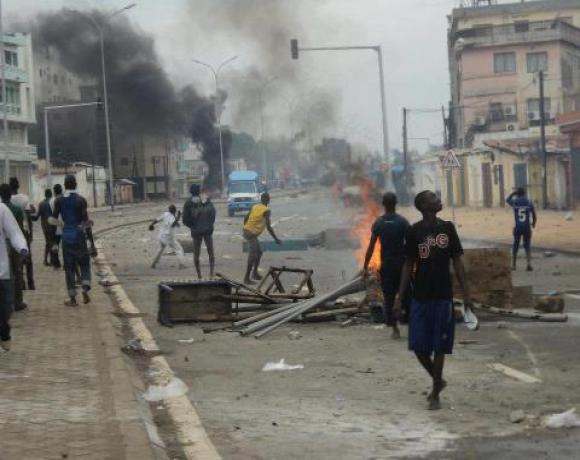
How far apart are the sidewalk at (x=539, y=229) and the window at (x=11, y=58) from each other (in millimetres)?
41513

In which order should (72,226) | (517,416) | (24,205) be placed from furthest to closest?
(24,205) < (72,226) < (517,416)

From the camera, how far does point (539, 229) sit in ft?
109

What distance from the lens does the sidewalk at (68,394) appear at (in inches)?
233

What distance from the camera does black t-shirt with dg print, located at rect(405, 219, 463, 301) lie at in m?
7.41

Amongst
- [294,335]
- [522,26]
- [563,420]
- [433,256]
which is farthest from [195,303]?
[522,26]

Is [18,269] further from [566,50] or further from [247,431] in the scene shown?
[566,50]

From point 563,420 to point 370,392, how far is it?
1847 mm

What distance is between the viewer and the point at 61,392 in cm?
771

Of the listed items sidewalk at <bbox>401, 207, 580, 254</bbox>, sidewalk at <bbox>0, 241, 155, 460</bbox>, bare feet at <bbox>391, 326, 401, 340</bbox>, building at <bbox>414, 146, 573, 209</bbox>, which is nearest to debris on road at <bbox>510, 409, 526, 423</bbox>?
sidewalk at <bbox>0, 241, 155, 460</bbox>

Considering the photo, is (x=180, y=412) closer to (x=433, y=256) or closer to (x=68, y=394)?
(x=68, y=394)

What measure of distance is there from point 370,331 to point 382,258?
105cm

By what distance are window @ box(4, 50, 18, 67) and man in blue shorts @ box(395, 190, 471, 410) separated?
72024 mm

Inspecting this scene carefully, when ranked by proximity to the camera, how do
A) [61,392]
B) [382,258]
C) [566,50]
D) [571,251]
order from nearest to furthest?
[61,392] < [382,258] < [571,251] < [566,50]

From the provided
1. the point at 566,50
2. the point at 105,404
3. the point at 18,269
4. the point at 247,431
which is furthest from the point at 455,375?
the point at 566,50
